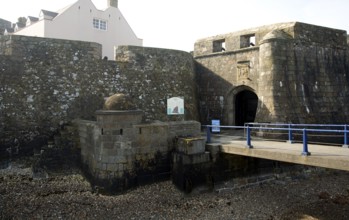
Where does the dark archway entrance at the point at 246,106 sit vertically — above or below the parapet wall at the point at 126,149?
above

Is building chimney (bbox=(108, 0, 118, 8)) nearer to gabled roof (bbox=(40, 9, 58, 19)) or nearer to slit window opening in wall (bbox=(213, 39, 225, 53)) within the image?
gabled roof (bbox=(40, 9, 58, 19))

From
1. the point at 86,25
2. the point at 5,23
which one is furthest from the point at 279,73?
the point at 5,23

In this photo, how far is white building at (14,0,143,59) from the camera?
19.0 meters

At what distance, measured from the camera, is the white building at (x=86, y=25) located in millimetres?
19031

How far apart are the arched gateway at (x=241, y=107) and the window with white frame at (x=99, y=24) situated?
38.5 ft

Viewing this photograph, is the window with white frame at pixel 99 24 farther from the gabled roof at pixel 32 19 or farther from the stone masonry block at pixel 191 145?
the stone masonry block at pixel 191 145

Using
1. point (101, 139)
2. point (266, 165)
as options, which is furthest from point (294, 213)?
point (101, 139)

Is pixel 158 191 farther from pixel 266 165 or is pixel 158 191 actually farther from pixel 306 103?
pixel 306 103

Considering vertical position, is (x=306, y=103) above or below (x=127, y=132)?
above

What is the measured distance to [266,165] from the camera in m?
10.0

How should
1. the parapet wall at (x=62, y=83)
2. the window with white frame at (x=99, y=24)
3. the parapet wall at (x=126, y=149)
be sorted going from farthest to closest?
the window with white frame at (x=99, y=24) < the parapet wall at (x=62, y=83) < the parapet wall at (x=126, y=149)

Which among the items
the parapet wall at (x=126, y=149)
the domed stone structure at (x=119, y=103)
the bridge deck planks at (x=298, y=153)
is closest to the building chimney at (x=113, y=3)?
the parapet wall at (x=126, y=149)

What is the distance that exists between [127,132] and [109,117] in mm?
628

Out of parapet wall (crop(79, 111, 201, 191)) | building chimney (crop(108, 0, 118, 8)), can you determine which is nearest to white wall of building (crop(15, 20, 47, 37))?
building chimney (crop(108, 0, 118, 8))
